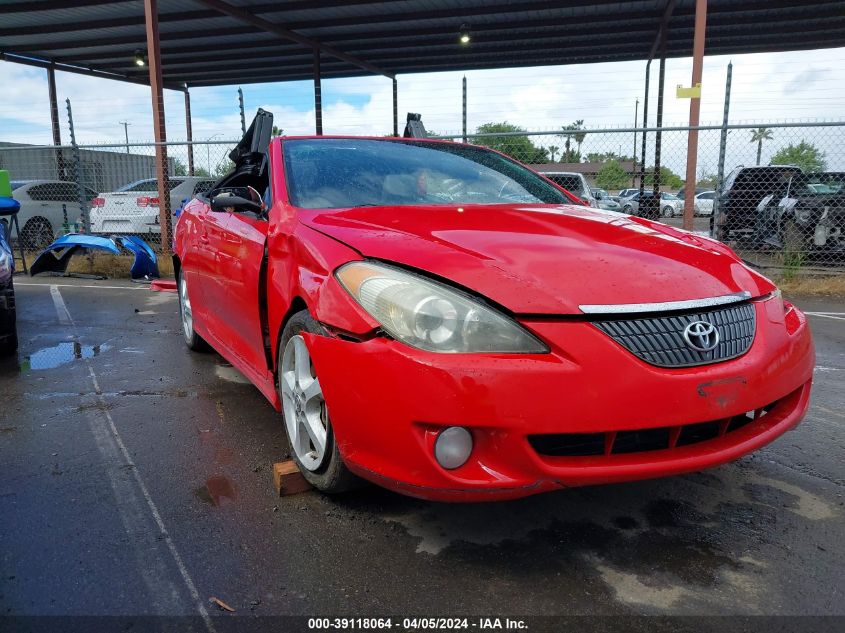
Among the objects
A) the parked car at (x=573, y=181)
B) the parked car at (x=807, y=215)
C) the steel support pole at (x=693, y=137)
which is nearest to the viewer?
the steel support pole at (x=693, y=137)

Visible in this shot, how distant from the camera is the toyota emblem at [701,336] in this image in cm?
183

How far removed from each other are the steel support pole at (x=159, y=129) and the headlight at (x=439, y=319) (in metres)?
9.10

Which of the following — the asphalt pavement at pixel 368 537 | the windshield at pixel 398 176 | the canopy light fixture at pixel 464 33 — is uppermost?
the canopy light fixture at pixel 464 33

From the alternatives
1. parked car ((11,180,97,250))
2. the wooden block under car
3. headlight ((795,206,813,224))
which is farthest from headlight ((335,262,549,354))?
parked car ((11,180,97,250))

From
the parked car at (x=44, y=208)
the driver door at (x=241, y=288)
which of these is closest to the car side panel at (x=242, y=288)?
the driver door at (x=241, y=288)

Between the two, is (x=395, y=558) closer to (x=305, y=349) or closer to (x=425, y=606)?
(x=425, y=606)

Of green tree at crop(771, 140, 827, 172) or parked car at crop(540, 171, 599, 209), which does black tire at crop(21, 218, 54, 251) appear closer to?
parked car at crop(540, 171, 599, 209)

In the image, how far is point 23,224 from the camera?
10953 millimetres

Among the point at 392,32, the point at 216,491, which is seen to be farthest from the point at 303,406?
the point at 392,32

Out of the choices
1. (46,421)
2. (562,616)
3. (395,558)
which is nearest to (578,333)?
(562,616)

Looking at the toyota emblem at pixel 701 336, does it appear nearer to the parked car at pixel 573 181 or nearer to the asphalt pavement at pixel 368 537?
the asphalt pavement at pixel 368 537

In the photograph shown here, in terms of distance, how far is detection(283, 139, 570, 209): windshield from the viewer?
280 centimetres

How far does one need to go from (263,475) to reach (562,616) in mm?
1393

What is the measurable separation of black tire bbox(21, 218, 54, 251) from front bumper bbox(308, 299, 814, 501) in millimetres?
11386
